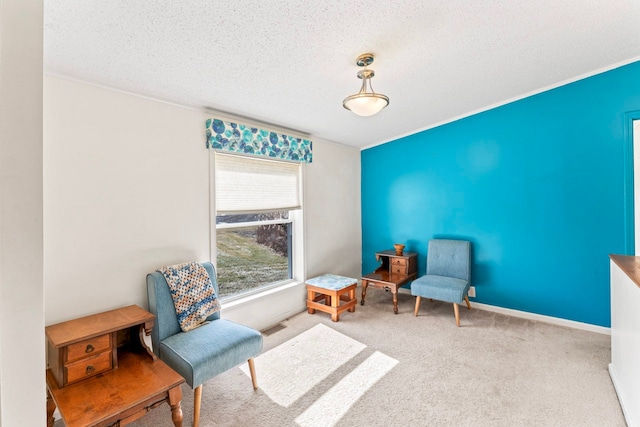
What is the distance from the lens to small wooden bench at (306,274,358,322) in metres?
3.14

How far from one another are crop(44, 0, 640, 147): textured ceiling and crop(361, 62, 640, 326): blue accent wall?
41 cm

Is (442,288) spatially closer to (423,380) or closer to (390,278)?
(390,278)

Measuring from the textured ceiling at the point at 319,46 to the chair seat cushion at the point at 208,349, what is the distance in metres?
1.80

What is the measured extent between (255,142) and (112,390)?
2195mm

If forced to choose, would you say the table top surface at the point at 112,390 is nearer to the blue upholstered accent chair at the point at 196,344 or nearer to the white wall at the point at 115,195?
the blue upholstered accent chair at the point at 196,344

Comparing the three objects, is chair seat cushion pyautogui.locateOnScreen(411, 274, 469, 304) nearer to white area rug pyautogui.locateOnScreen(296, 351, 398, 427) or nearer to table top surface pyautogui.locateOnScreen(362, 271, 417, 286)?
table top surface pyautogui.locateOnScreen(362, 271, 417, 286)

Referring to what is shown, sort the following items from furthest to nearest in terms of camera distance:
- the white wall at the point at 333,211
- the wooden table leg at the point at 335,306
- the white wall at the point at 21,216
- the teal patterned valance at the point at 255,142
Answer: the white wall at the point at 333,211
the wooden table leg at the point at 335,306
the teal patterned valance at the point at 255,142
the white wall at the point at 21,216

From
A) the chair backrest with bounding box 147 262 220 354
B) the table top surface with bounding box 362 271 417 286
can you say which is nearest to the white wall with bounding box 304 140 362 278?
the table top surface with bounding box 362 271 417 286

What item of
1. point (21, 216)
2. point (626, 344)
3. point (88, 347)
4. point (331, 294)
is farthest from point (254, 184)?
point (626, 344)

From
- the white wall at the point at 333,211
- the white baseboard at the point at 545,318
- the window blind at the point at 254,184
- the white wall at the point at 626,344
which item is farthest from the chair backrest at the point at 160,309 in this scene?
the white baseboard at the point at 545,318

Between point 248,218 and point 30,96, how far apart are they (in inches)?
89.2

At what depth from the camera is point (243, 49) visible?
5.73 ft

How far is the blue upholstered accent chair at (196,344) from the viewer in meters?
1.68

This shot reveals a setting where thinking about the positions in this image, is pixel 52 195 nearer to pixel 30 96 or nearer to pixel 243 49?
pixel 30 96
